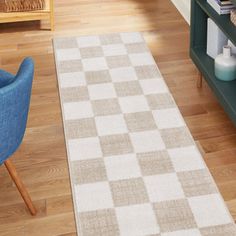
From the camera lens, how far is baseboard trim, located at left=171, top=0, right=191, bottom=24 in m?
3.60

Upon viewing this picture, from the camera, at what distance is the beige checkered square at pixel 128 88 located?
2756mm

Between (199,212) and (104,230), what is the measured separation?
0.38 meters

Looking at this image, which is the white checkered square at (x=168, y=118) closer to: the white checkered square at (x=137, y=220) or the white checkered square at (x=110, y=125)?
the white checkered square at (x=110, y=125)

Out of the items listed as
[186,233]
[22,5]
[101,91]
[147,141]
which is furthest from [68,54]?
[186,233]

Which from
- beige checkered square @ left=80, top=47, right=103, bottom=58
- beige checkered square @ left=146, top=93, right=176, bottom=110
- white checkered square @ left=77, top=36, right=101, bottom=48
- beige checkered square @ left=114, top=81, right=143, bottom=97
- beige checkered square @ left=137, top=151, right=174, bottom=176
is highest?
white checkered square @ left=77, top=36, right=101, bottom=48

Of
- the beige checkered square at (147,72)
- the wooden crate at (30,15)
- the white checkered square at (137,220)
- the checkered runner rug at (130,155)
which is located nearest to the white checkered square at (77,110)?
the checkered runner rug at (130,155)

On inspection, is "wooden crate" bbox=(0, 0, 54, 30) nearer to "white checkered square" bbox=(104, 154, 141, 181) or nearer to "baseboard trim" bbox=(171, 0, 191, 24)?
"baseboard trim" bbox=(171, 0, 191, 24)

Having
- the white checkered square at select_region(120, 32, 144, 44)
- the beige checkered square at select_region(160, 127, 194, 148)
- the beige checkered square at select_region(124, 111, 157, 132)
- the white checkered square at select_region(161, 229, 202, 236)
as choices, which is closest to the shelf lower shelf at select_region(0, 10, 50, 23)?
the white checkered square at select_region(120, 32, 144, 44)

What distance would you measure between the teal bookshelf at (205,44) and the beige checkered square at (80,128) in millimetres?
633

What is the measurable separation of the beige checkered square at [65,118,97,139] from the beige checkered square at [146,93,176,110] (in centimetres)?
34

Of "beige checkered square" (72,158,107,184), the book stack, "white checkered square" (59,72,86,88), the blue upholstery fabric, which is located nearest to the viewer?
the blue upholstery fabric

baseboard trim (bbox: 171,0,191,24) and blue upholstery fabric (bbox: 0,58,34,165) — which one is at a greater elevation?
blue upholstery fabric (bbox: 0,58,34,165)

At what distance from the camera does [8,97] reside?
1593 millimetres

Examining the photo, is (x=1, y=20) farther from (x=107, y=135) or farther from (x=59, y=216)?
(x=59, y=216)
